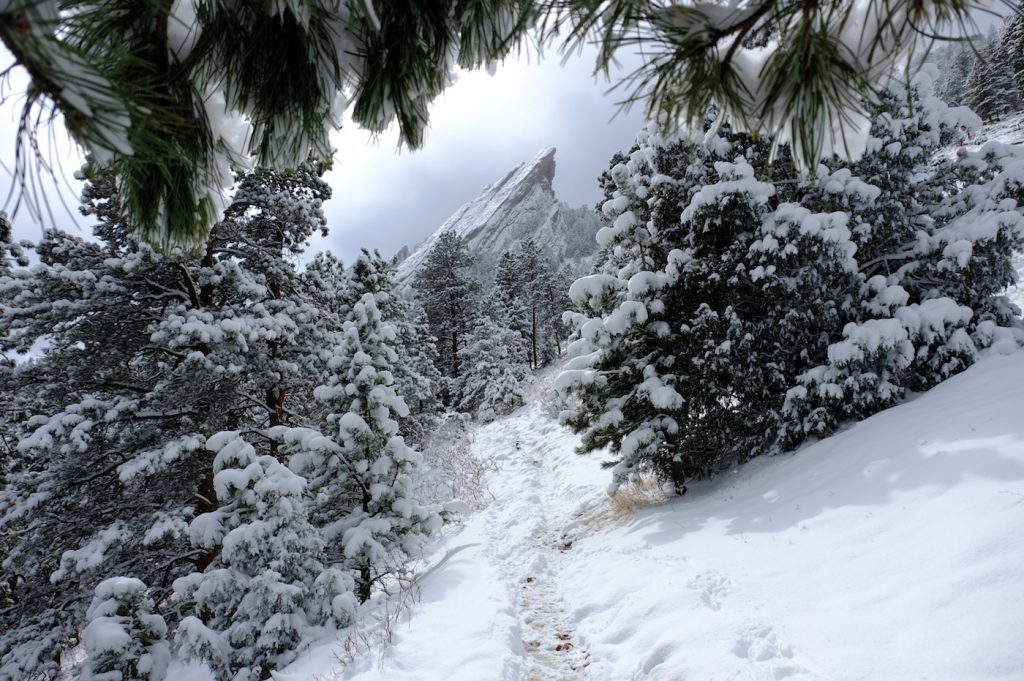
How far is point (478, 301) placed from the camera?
113ft

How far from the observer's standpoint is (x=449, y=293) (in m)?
34.2

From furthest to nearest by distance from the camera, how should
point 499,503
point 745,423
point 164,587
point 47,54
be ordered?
point 499,503 < point 745,423 < point 164,587 < point 47,54

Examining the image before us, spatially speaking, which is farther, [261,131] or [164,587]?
[164,587]

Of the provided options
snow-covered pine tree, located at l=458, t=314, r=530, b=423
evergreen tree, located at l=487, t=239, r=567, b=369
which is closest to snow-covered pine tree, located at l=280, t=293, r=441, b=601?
snow-covered pine tree, located at l=458, t=314, r=530, b=423

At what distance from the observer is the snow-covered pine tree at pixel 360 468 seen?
22.8ft

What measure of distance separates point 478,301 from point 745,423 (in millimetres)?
27424

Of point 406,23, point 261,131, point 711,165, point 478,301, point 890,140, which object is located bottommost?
point 261,131

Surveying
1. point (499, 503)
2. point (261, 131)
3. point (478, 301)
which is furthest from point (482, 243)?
point (261, 131)

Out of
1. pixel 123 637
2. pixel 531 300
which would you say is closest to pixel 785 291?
pixel 123 637

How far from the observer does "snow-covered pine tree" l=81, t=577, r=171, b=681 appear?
5.36 meters

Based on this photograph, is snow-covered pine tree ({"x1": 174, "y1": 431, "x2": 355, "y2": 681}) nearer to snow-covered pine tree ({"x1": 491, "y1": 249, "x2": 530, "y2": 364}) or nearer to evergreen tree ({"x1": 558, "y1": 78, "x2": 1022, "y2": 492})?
evergreen tree ({"x1": 558, "y1": 78, "x2": 1022, "y2": 492})

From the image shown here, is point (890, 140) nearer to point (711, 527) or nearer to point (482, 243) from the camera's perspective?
point (711, 527)

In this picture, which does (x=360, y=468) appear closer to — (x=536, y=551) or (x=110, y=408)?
(x=536, y=551)

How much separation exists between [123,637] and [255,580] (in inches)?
61.6
